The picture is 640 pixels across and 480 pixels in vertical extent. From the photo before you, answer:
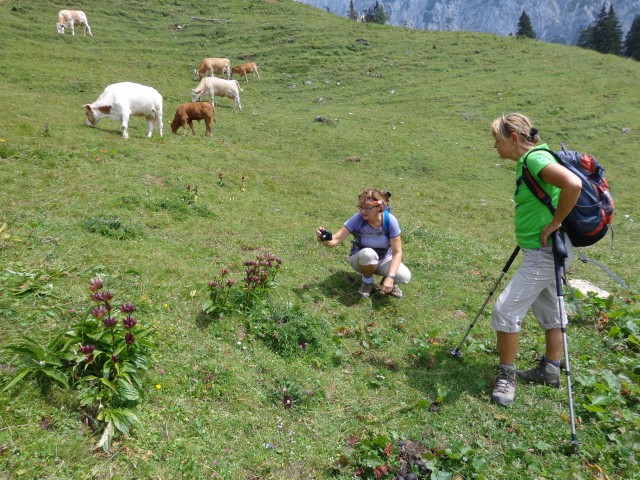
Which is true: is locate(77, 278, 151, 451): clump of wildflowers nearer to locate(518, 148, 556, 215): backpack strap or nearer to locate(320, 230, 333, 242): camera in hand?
locate(320, 230, 333, 242): camera in hand

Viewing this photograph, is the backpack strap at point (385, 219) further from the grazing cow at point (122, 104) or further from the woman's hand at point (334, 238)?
the grazing cow at point (122, 104)

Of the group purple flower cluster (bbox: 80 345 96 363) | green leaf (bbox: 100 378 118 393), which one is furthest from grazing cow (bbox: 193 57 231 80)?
green leaf (bbox: 100 378 118 393)

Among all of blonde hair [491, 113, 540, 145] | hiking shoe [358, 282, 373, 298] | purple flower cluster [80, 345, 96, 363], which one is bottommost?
hiking shoe [358, 282, 373, 298]

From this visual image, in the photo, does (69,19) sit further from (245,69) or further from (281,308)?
(281,308)

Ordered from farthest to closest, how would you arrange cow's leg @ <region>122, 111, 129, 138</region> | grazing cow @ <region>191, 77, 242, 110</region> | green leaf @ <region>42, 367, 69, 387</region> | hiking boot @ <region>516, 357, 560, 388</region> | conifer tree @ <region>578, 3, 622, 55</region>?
conifer tree @ <region>578, 3, 622, 55</region>, grazing cow @ <region>191, 77, 242, 110</region>, cow's leg @ <region>122, 111, 129, 138</region>, hiking boot @ <region>516, 357, 560, 388</region>, green leaf @ <region>42, 367, 69, 387</region>

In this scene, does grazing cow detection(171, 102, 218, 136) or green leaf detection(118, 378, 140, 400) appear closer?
green leaf detection(118, 378, 140, 400)

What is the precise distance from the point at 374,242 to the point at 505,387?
272cm

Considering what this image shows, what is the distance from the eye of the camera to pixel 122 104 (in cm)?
1336

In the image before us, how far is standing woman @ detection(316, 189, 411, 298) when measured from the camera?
19.7 feet

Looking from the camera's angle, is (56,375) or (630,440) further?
(630,440)

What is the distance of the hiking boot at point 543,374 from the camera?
4785mm

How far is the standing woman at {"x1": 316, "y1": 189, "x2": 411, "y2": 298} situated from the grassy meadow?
20.4 inches

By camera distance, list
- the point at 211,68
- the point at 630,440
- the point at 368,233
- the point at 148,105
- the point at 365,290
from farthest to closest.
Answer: the point at 211,68 < the point at 148,105 < the point at 365,290 < the point at 368,233 < the point at 630,440

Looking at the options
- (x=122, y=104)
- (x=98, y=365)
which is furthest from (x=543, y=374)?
(x=122, y=104)
